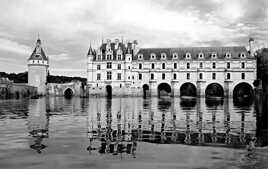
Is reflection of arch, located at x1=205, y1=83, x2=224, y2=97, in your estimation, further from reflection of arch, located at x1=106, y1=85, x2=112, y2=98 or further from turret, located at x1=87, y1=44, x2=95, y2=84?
turret, located at x1=87, y1=44, x2=95, y2=84

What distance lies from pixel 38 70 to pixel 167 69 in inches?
1563

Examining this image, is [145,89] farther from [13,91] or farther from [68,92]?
[13,91]

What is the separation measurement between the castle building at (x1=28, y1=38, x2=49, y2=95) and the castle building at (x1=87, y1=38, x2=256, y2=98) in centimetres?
1525

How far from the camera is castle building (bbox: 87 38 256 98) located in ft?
238

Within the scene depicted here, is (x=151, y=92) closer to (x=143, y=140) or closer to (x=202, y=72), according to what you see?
(x=202, y=72)

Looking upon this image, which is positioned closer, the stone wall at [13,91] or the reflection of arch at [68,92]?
the stone wall at [13,91]

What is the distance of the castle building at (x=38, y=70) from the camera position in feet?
277

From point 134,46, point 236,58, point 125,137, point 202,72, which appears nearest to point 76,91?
point 134,46

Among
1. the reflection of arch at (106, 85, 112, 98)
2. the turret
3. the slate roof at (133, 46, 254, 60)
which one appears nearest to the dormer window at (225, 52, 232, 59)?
the slate roof at (133, 46, 254, 60)

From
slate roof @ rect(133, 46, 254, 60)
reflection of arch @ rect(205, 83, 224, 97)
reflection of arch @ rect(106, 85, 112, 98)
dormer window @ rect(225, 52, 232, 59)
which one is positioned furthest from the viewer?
reflection of arch @ rect(205, 83, 224, 97)

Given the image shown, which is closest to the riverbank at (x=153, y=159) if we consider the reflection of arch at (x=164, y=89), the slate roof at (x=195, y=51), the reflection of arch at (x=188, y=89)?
the slate roof at (x=195, y=51)

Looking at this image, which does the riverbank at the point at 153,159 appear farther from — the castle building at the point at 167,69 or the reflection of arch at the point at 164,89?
the reflection of arch at the point at 164,89

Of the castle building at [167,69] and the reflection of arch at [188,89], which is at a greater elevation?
the castle building at [167,69]

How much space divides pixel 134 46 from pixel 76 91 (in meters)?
22.7
